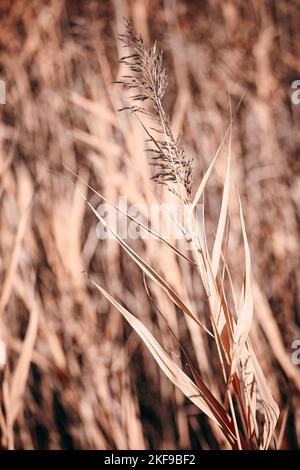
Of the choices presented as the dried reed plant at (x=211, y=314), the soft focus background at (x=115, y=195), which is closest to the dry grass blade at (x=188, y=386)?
the dried reed plant at (x=211, y=314)

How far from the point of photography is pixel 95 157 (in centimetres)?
103

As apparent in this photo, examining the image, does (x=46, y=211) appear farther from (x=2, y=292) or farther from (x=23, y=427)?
(x=23, y=427)

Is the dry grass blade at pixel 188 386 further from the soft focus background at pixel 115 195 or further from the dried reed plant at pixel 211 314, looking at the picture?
the soft focus background at pixel 115 195

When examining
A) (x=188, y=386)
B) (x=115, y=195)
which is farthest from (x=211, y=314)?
(x=115, y=195)

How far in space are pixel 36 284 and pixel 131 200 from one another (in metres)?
0.32

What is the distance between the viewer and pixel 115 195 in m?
1.02

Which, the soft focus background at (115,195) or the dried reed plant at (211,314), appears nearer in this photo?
the dried reed plant at (211,314)

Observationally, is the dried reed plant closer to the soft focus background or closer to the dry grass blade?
the dry grass blade

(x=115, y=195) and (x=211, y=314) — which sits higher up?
(x=115, y=195)

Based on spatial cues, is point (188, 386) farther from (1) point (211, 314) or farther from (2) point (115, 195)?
(2) point (115, 195)

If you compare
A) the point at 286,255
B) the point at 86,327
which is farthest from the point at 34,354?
the point at 286,255

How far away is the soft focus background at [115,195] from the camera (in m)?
1.00

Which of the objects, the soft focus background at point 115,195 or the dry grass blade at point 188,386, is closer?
the dry grass blade at point 188,386

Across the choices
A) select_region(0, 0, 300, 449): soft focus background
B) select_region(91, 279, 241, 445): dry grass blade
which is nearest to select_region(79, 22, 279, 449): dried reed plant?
select_region(91, 279, 241, 445): dry grass blade
